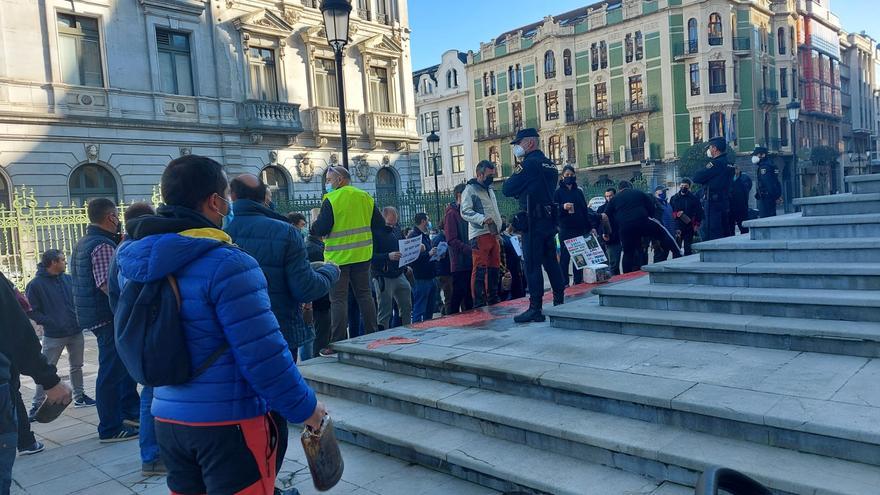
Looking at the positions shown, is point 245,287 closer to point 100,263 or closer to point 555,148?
point 100,263

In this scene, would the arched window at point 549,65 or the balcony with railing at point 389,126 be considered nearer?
the balcony with railing at point 389,126

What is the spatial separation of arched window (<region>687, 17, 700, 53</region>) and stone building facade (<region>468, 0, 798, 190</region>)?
70 millimetres

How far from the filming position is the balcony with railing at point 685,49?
4484cm

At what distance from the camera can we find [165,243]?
2.43 meters

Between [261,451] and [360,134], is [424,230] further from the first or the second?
[360,134]

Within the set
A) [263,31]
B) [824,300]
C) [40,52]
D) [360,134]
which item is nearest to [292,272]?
[824,300]

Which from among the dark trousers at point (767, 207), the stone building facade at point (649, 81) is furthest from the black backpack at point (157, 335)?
the stone building facade at point (649, 81)

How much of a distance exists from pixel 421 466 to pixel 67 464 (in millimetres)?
3026

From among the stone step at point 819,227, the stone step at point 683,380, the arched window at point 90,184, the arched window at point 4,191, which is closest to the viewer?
the stone step at point 683,380

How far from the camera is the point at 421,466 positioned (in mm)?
4504

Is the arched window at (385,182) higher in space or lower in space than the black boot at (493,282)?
higher

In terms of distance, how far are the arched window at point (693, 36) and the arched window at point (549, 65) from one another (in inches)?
432

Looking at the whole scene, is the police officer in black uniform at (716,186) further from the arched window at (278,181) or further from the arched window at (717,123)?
the arched window at (717,123)

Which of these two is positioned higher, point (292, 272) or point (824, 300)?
point (292, 272)
